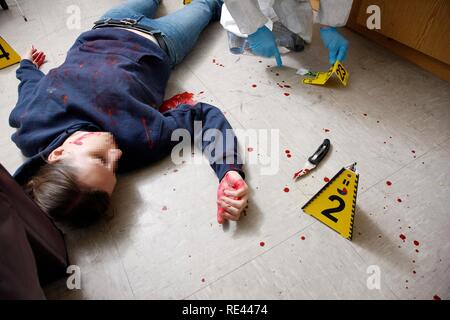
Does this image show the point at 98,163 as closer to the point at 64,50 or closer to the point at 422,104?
the point at 64,50

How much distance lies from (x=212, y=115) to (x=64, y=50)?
76 centimetres

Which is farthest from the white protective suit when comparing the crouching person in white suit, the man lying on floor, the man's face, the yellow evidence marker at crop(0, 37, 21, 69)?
the yellow evidence marker at crop(0, 37, 21, 69)

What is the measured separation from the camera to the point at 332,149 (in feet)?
2.77

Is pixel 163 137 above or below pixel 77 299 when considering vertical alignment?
above

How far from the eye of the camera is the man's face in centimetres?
67

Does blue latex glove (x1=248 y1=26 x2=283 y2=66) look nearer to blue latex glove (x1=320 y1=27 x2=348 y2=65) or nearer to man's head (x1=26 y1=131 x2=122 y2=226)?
blue latex glove (x1=320 y1=27 x2=348 y2=65)

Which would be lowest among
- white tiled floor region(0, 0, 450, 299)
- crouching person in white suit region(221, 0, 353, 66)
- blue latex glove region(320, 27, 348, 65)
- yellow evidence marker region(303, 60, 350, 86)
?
white tiled floor region(0, 0, 450, 299)

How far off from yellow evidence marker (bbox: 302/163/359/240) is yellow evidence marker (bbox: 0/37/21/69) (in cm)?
118

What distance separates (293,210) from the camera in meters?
0.74

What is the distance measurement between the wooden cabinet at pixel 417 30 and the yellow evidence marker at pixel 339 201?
23.5 inches

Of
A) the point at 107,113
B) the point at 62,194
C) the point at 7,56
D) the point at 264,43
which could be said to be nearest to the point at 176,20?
the point at 264,43

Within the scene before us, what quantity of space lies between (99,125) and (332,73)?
710 millimetres

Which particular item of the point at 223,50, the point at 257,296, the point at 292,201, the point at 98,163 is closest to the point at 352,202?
the point at 292,201

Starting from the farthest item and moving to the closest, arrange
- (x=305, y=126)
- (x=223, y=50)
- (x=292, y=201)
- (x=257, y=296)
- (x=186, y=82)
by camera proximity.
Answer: (x=223, y=50) < (x=186, y=82) < (x=305, y=126) < (x=292, y=201) < (x=257, y=296)
